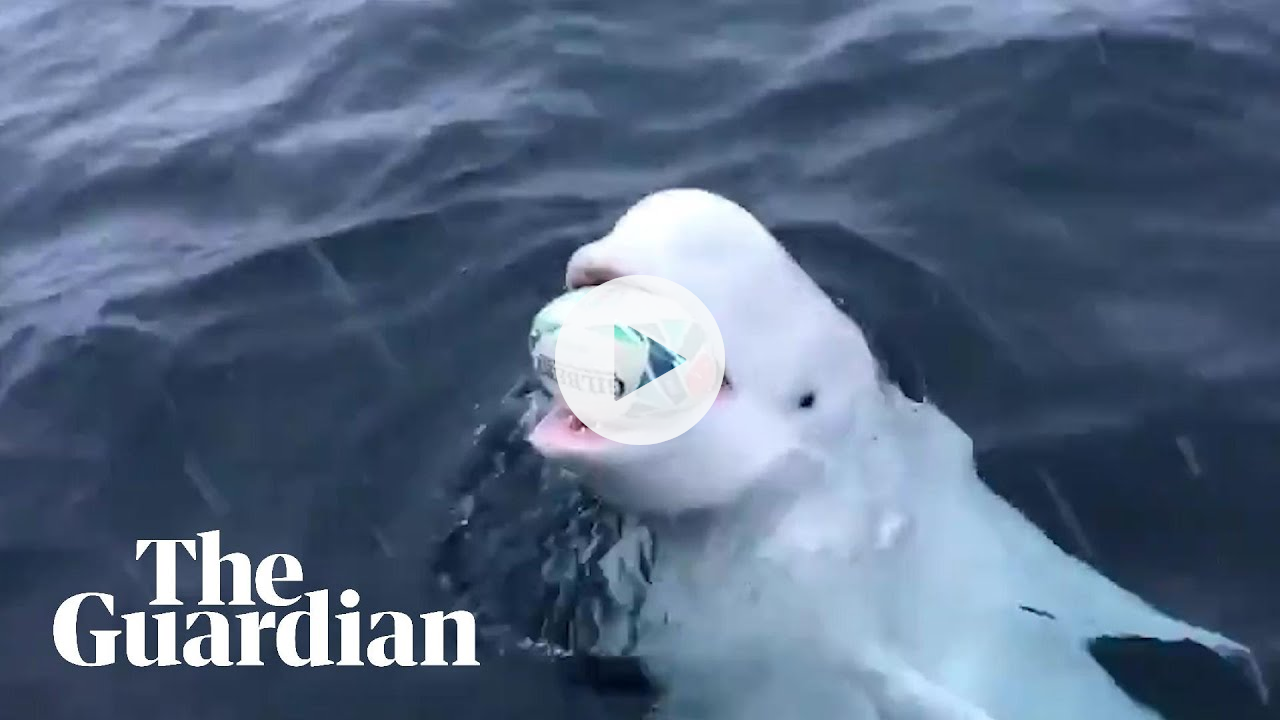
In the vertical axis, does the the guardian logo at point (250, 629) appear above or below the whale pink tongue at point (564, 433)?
below

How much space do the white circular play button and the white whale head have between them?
0.07 meters

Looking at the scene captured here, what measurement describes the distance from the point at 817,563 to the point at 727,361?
0.91 metres

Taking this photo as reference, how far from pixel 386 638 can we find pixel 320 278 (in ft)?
11.3

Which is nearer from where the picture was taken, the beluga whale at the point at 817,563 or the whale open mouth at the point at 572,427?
the whale open mouth at the point at 572,427

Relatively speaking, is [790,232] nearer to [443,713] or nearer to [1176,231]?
[1176,231]

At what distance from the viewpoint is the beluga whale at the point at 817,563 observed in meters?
5.69

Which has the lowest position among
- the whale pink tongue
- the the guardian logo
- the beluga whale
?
the the guardian logo

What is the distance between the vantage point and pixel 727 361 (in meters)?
5.71

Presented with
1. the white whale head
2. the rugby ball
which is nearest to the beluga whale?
the white whale head

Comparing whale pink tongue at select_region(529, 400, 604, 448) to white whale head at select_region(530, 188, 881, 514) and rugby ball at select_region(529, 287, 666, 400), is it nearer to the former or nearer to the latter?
white whale head at select_region(530, 188, 881, 514)

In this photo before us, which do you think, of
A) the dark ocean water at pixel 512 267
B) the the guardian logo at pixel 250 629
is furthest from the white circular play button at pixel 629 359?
the the guardian logo at pixel 250 629

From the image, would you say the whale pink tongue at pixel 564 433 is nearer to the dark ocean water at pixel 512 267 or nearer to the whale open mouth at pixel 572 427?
the whale open mouth at pixel 572 427

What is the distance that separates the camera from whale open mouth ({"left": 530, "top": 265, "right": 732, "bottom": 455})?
17.6 feet

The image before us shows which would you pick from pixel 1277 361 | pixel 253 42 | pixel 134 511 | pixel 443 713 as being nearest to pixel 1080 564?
pixel 1277 361
